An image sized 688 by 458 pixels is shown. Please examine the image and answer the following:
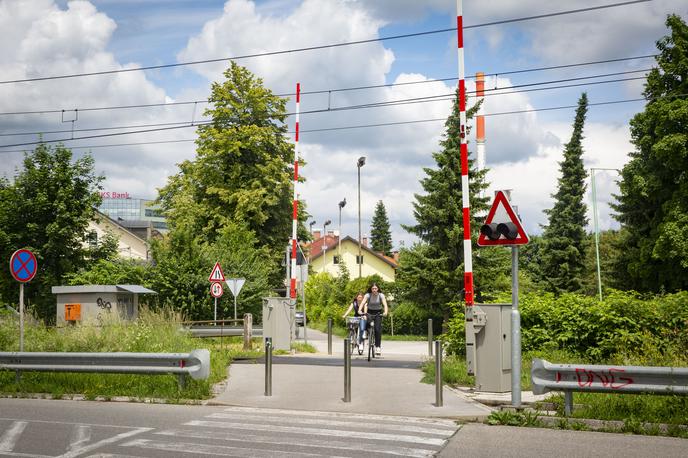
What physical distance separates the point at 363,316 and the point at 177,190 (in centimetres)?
3373

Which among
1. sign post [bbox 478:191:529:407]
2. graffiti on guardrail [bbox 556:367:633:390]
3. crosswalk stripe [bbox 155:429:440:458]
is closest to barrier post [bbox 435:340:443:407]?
sign post [bbox 478:191:529:407]

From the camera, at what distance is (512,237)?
31.7 ft

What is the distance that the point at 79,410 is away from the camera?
10.4 metres

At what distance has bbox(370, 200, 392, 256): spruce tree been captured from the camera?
115m

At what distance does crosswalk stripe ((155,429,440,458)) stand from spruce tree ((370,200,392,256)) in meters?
Result: 105

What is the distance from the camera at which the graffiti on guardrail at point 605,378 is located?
29.5 ft

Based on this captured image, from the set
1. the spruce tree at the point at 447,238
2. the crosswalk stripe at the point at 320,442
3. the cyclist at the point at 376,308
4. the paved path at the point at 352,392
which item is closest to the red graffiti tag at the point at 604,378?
the paved path at the point at 352,392

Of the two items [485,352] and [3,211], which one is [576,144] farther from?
[485,352]

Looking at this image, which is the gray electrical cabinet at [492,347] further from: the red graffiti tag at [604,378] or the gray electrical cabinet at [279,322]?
the gray electrical cabinet at [279,322]

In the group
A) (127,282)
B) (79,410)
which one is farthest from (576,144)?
(79,410)

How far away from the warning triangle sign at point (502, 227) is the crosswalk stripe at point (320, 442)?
3.15 m

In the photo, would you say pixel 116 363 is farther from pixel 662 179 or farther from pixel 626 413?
pixel 662 179

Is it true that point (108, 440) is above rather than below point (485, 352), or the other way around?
below

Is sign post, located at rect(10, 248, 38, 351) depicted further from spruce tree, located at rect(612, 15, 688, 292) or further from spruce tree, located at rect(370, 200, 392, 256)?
spruce tree, located at rect(370, 200, 392, 256)
